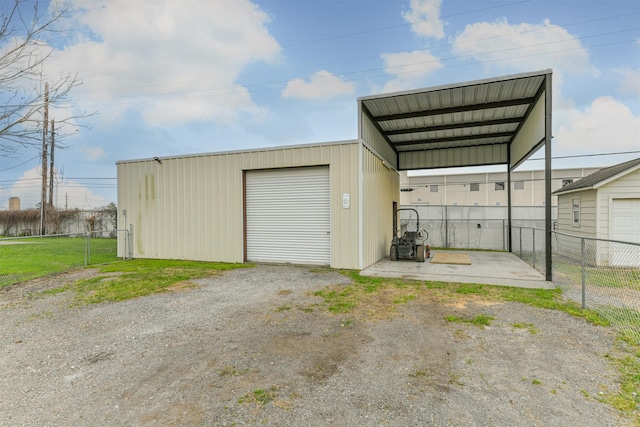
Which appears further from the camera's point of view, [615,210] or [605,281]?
[615,210]

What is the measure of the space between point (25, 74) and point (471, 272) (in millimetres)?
9610

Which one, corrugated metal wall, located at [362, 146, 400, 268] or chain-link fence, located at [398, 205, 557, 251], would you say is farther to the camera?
chain-link fence, located at [398, 205, 557, 251]

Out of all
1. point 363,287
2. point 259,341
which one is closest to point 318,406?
point 259,341

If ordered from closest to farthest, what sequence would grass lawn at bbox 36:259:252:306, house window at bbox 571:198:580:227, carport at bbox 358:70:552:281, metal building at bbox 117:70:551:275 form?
1. grass lawn at bbox 36:259:252:306
2. carport at bbox 358:70:552:281
3. metal building at bbox 117:70:551:275
4. house window at bbox 571:198:580:227

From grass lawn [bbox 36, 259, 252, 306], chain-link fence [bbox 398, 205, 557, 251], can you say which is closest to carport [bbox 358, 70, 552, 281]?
chain-link fence [bbox 398, 205, 557, 251]

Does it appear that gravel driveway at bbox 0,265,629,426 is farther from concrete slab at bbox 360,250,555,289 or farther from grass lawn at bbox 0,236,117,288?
grass lawn at bbox 0,236,117,288

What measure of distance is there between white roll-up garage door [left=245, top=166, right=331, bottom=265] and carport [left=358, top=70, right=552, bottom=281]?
2.16 m

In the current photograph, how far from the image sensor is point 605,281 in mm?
6234

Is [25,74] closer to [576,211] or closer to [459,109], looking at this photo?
[459,109]

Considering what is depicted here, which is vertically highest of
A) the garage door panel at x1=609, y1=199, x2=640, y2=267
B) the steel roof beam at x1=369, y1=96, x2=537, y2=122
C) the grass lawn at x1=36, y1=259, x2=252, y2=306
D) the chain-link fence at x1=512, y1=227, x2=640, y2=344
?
the steel roof beam at x1=369, y1=96, x2=537, y2=122

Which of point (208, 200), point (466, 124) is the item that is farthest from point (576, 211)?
point (208, 200)

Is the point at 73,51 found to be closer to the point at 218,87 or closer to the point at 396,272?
the point at 396,272

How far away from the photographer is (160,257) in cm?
1055

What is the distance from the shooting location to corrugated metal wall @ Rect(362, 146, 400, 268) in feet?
28.7
